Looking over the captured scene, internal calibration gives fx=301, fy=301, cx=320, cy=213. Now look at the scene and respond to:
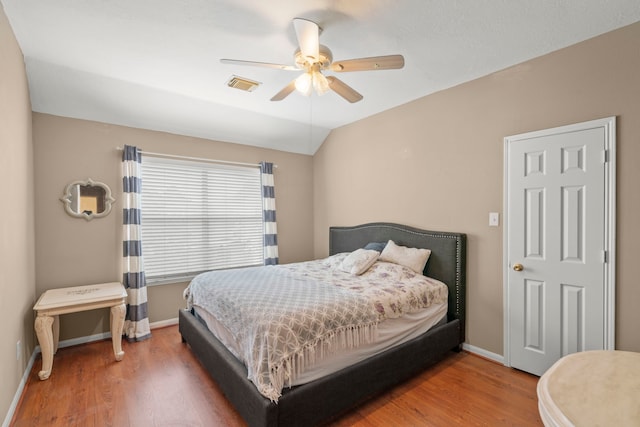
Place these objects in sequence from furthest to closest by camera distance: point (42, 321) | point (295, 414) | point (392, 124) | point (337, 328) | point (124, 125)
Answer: point (392, 124) < point (124, 125) < point (42, 321) < point (337, 328) < point (295, 414)

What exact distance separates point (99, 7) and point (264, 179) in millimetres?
2711

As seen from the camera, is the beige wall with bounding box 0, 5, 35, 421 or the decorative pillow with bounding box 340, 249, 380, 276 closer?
the beige wall with bounding box 0, 5, 35, 421

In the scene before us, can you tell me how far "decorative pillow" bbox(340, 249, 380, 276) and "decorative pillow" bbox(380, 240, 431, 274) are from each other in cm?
13

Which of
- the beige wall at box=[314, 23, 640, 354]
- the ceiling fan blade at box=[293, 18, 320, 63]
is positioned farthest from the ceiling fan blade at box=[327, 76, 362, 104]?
the beige wall at box=[314, 23, 640, 354]

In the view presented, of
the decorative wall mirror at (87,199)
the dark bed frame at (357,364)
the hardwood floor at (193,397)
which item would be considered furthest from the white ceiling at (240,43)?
the hardwood floor at (193,397)

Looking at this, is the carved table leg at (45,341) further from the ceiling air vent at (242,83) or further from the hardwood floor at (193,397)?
the ceiling air vent at (242,83)

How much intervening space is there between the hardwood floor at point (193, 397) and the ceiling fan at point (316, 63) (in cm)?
238

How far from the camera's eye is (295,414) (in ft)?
5.83

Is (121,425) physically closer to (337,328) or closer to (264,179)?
(337,328)

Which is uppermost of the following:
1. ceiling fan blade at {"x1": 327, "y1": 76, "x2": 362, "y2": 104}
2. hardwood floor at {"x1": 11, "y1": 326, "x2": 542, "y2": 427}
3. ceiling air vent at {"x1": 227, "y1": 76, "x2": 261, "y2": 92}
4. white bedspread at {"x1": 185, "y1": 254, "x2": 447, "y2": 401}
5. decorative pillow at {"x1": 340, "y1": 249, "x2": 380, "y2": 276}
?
ceiling air vent at {"x1": 227, "y1": 76, "x2": 261, "y2": 92}

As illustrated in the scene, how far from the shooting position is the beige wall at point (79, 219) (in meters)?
3.05

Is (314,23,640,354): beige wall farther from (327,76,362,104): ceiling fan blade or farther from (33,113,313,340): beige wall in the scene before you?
(33,113,313,340): beige wall

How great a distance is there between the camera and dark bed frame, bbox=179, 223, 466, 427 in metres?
1.79

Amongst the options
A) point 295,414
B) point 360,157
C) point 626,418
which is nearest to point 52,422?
point 295,414
